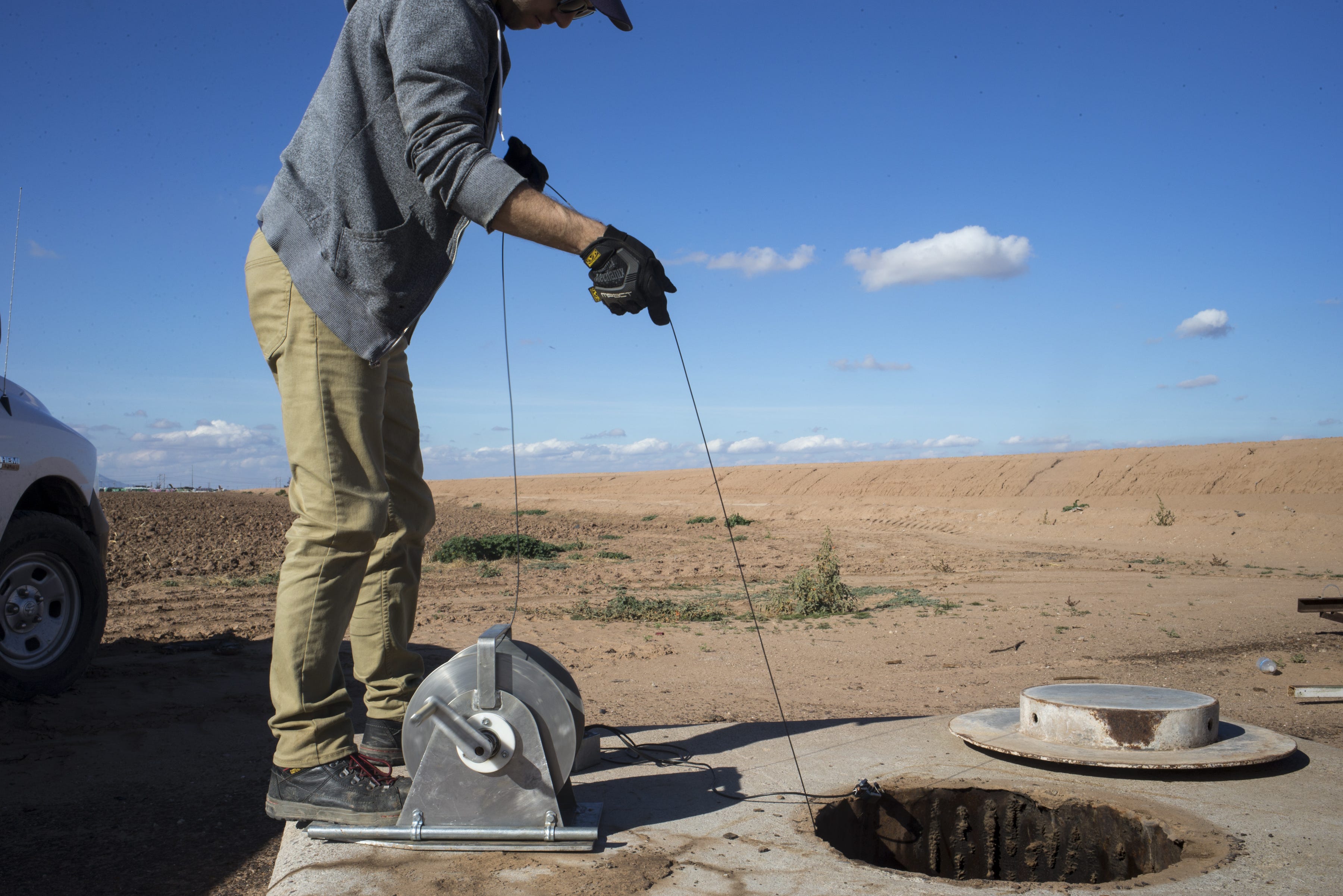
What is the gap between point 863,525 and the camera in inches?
837

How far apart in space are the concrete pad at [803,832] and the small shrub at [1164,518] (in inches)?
633

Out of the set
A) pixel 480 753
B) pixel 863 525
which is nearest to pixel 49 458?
pixel 480 753

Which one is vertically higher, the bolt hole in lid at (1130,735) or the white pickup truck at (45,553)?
the white pickup truck at (45,553)

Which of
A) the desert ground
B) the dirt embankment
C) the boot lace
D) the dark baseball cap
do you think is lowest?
the desert ground

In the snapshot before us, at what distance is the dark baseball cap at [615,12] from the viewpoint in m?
2.29

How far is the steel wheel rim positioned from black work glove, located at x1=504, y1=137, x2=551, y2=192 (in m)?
3.29

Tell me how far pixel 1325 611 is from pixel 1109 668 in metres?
2.43

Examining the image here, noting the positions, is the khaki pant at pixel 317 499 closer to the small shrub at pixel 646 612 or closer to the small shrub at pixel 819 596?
the small shrub at pixel 646 612

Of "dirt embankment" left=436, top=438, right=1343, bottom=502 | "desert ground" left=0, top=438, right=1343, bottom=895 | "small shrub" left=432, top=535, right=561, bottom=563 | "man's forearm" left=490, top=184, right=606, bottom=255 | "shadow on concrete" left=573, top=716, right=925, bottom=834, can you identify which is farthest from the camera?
"dirt embankment" left=436, top=438, right=1343, bottom=502

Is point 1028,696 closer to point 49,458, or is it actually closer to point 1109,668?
point 1109,668

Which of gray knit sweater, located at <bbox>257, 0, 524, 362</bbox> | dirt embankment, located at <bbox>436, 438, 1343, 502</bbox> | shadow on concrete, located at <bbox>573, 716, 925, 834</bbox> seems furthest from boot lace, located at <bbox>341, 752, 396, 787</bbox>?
dirt embankment, located at <bbox>436, 438, 1343, 502</bbox>

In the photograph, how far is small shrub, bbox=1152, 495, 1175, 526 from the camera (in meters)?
17.4

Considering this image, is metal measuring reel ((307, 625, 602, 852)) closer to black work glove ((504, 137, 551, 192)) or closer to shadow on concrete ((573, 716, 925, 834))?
shadow on concrete ((573, 716, 925, 834))

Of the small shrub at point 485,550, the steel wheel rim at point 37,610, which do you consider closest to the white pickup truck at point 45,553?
the steel wheel rim at point 37,610
